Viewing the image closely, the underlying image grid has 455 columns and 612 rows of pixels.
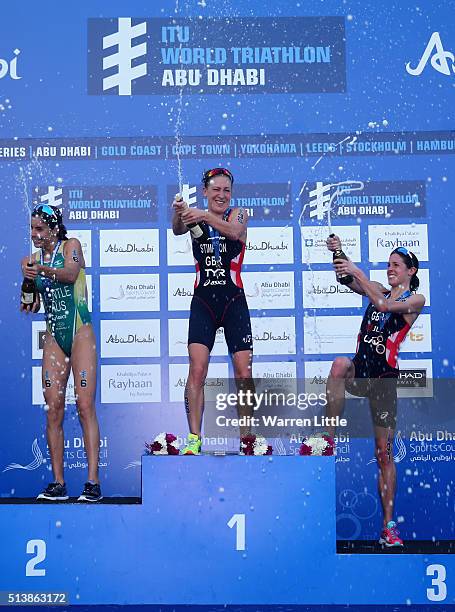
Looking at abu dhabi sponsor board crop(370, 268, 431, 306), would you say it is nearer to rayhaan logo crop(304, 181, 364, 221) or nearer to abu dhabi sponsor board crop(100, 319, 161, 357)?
rayhaan logo crop(304, 181, 364, 221)

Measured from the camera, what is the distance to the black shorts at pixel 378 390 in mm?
5129

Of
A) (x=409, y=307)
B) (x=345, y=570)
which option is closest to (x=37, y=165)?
(x=409, y=307)

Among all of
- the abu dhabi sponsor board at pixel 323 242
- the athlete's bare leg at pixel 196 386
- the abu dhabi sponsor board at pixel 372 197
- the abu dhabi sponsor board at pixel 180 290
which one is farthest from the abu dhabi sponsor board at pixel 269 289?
the athlete's bare leg at pixel 196 386

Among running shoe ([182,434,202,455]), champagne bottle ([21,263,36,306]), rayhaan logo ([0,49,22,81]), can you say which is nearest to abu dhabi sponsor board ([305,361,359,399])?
running shoe ([182,434,202,455])

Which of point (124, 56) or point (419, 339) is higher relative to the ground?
point (124, 56)

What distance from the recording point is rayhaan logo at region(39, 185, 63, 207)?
5887 millimetres

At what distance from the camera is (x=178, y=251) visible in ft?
19.5

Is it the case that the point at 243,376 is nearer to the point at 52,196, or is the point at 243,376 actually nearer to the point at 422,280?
the point at 422,280

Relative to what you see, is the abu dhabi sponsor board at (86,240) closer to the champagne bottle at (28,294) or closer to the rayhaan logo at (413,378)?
the champagne bottle at (28,294)

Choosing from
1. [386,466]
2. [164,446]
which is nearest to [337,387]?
[386,466]

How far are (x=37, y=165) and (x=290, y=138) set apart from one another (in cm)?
→ 163

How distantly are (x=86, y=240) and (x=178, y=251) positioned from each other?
59 cm

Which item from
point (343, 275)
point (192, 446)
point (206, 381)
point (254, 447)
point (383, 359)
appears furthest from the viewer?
point (206, 381)

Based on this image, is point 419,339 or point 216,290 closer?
point 216,290
